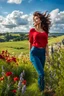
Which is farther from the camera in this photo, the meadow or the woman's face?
the woman's face

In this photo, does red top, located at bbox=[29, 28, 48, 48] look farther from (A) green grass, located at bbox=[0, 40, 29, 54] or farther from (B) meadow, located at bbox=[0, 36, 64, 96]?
(A) green grass, located at bbox=[0, 40, 29, 54]

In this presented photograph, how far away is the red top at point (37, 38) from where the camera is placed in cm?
920

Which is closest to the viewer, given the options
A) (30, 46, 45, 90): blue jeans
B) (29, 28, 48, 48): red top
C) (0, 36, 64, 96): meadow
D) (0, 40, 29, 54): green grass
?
(0, 36, 64, 96): meadow

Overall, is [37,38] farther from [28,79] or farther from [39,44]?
[28,79]

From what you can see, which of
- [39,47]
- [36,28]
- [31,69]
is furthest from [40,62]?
[31,69]

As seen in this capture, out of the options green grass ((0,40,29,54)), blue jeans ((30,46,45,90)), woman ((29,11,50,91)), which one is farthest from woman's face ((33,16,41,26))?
green grass ((0,40,29,54))

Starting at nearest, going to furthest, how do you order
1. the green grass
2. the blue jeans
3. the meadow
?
the meadow
the blue jeans
the green grass

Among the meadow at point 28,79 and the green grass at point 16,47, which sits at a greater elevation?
the meadow at point 28,79

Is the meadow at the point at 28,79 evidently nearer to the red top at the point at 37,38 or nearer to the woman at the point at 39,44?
the woman at the point at 39,44

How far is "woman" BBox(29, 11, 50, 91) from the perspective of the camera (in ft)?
30.0

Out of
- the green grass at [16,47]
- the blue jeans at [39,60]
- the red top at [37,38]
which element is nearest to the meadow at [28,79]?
the blue jeans at [39,60]

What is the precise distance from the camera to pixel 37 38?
9.20m

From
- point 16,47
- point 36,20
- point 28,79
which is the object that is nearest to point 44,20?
point 36,20

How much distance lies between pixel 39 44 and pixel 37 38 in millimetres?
176
